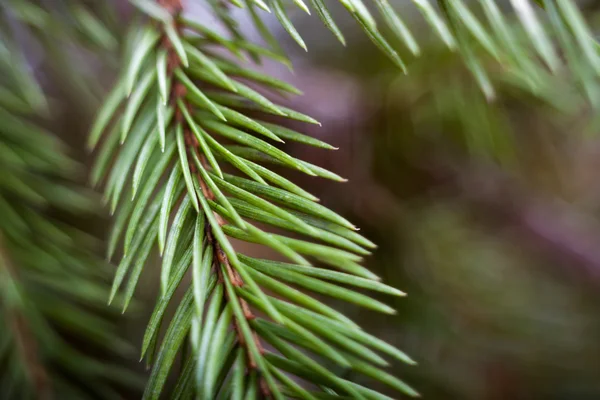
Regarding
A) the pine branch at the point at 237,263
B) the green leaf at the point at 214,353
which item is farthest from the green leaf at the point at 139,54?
the green leaf at the point at 214,353

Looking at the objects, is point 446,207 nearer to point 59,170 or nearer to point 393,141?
point 393,141

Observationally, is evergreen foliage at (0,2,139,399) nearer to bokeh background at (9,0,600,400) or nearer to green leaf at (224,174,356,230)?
bokeh background at (9,0,600,400)

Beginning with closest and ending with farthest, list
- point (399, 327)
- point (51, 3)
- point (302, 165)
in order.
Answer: point (302, 165), point (51, 3), point (399, 327)

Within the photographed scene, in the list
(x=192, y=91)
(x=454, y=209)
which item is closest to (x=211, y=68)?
(x=192, y=91)

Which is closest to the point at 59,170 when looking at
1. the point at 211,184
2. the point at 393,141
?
the point at 211,184

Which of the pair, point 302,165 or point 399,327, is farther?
point 399,327

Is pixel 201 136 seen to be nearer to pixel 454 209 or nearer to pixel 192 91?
pixel 192 91

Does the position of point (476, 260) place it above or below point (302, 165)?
above
